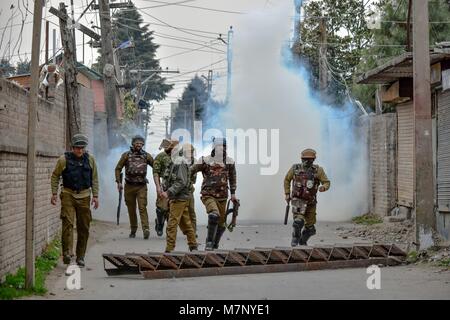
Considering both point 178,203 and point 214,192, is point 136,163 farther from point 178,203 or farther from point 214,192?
point 178,203

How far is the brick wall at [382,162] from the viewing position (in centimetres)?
2162

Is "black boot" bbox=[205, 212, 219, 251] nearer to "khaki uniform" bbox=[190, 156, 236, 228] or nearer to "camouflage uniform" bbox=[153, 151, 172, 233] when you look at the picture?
"khaki uniform" bbox=[190, 156, 236, 228]

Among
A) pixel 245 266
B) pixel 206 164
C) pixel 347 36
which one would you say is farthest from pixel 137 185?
pixel 347 36

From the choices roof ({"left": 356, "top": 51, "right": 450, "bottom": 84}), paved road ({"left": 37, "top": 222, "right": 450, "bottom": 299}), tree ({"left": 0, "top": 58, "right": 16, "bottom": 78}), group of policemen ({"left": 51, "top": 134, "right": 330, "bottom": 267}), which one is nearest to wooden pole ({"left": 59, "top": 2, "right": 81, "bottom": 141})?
tree ({"left": 0, "top": 58, "right": 16, "bottom": 78})

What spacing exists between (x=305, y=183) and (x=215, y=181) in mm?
1441

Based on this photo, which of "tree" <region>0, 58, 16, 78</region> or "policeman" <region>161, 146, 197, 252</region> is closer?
"tree" <region>0, 58, 16, 78</region>

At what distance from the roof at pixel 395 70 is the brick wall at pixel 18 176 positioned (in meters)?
6.14

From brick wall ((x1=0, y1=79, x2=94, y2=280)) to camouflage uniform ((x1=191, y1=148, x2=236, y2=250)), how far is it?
2.57m

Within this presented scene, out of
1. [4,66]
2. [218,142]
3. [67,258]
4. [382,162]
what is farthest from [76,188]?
[382,162]

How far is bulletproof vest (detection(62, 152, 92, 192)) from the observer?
12.7 meters

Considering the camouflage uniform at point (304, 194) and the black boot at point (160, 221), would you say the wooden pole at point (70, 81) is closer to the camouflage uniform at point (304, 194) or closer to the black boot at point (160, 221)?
the black boot at point (160, 221)
